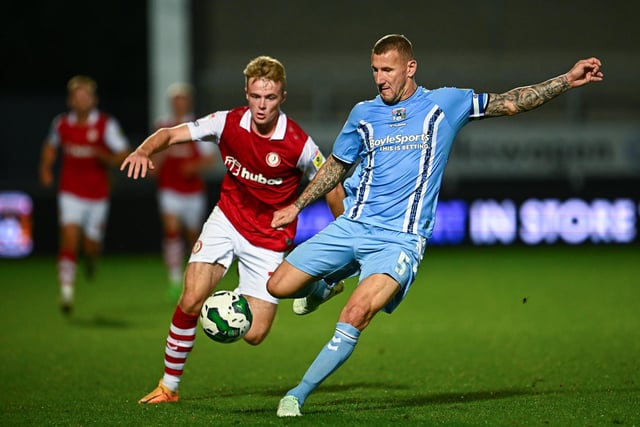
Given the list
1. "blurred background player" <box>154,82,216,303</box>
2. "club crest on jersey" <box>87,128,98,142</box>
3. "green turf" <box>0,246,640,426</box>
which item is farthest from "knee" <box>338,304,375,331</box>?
"blurred background player" <box>154,82,216,303</box>

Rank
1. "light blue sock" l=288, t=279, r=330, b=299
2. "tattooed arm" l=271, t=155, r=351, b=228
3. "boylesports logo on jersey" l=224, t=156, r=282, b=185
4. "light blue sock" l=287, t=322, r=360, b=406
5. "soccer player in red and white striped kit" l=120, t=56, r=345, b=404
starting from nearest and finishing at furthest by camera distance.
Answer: "light blue sock" l=287, t=322, r=360, b=406
"tattooed arm" l=271, t=155, r=351, b=228
"light blue sock" l=288, t=279, r=330, b=299
"soccer player in red and white striped kit" l=120, t=56, r=345, b=404
"boylesports logo on jersey" l=224, t=156, r=282, b=185

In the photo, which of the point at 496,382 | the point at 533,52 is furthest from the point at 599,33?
the point at 496,382

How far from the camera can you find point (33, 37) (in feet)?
88.5

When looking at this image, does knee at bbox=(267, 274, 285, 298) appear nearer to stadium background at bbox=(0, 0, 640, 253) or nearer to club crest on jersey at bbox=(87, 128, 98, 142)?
club crest on jersey at bbox=(87, 128, 98, 142)

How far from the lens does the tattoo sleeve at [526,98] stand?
6.38m

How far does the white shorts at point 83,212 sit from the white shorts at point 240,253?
16.4ft

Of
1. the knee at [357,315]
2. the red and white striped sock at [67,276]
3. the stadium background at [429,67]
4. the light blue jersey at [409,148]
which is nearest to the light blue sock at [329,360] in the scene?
the knee at [357,315]

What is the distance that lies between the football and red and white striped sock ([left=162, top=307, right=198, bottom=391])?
1.31 feet

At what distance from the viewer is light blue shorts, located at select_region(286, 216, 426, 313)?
6.25 m

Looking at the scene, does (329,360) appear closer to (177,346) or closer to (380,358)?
(177,346)

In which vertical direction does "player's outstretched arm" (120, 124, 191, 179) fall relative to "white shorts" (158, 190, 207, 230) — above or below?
above

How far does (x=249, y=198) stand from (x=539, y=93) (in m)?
2.11

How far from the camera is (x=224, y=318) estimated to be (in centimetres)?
648

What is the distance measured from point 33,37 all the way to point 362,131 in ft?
72.6
